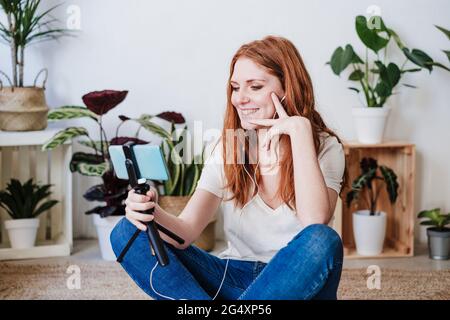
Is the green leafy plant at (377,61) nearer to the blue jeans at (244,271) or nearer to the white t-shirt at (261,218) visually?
the white t-shirt at (261,218)

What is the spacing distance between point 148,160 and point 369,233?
1894 millimetres

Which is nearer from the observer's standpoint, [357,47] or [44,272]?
[44,272]

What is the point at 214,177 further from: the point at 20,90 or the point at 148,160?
the point at 20,90

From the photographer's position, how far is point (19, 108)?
2.88 metres

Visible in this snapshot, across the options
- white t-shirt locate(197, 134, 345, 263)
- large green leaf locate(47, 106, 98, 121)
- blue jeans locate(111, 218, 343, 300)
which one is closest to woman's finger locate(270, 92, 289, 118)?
white t-shirt locate(197, 134, 345, 263)

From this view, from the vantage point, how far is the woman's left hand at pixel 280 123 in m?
1.51

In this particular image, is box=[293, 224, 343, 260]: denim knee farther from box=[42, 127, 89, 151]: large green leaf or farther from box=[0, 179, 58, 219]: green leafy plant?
box=[0, 179, 58, 219]: green leafy plant

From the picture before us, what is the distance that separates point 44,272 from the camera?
8.99ft

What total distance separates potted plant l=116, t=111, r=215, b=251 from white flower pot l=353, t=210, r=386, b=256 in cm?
65

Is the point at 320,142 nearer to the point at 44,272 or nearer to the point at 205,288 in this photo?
the point at 205,288

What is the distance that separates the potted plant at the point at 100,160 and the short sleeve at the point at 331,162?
130 cm

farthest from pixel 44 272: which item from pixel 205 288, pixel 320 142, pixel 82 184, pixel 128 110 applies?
pixel 320 142

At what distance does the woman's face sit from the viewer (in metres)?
1.58

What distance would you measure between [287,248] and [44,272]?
5.39 feet
